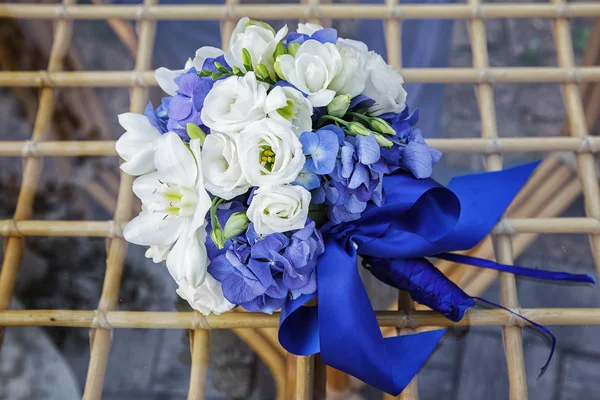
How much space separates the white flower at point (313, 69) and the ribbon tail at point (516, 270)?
24 cm

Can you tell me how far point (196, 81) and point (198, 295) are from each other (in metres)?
0.21

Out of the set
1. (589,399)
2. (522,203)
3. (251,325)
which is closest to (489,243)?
(522,203)

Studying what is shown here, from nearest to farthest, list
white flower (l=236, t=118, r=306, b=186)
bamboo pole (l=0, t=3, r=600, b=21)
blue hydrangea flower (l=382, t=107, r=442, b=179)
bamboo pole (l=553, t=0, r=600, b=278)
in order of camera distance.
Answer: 1. white flower (l=236, t=118, r=306, b=186)
2. blue hydrangea flower (l=382, t=107, r=442, b=179)
3. bamboo pole (l=553, t=0, r=600, b=278)
4. bamboo pole (l=0, t=3, r=600, b=21)

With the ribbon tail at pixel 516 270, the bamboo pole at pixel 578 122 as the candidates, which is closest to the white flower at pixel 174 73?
the ribbon tail at pixel 516 270

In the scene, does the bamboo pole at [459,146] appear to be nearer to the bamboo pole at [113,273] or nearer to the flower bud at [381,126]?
the bamboo pole at [113,273]

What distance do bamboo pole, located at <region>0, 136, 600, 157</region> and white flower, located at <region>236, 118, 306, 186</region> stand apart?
11.8 inches

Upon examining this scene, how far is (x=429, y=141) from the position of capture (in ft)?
2.30

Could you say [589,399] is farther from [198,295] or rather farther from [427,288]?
[198,295]

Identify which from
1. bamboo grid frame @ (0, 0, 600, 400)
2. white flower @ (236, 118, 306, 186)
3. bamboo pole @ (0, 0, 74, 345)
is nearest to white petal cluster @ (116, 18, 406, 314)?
white flower @ (236, 118, 306, 186)

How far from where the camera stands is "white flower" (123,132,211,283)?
18.4 inches

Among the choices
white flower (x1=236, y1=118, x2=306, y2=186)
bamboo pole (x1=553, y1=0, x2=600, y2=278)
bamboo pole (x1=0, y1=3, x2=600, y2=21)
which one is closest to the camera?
white flower (x1=236, y1=118, x2=306, y2=186)

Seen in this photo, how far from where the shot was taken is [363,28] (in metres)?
0.80

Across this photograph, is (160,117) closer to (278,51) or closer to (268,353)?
(278,51)

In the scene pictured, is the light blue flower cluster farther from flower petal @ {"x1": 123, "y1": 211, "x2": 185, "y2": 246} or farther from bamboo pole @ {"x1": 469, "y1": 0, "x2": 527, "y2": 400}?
bamboo pole @ {"x1": 469, "y1": 0, "x2": 527, "y2": 400}
